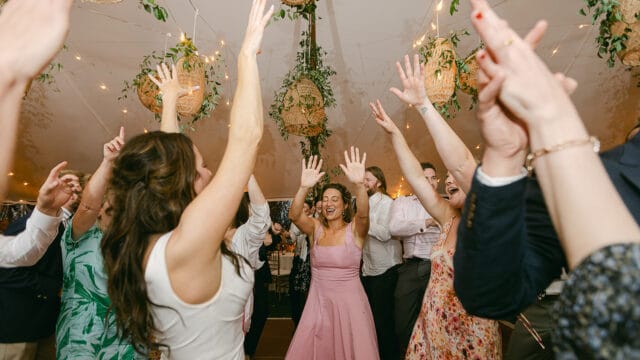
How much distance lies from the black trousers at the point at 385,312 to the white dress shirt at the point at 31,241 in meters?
2.88

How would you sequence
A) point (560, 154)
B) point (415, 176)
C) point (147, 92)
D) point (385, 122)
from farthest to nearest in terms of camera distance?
point (147, 92) < point (385, 122) < point (415, 176) < point (560, 154)

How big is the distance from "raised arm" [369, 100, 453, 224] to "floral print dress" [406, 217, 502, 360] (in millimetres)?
78

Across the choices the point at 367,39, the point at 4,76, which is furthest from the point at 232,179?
the point at 367,39

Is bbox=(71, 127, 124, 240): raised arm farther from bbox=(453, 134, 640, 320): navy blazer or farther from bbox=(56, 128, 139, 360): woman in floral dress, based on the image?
bbox=(453, 134, 640, 320): navy blazer

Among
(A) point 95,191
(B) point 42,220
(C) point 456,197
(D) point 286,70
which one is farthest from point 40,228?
(D) point 286,70

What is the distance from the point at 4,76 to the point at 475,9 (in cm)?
76

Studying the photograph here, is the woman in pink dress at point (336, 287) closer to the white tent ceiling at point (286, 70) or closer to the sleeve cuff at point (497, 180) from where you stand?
the sleeve cuff at point (497, 180)

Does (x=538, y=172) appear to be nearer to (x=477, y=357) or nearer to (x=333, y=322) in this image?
(x=477, y=357)

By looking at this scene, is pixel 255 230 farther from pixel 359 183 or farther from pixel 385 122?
pixel 385 122

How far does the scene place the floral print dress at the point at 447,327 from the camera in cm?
178

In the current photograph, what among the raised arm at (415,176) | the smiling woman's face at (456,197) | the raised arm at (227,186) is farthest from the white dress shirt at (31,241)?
the smiling woman's face at (456,197)

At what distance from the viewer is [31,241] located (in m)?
1.59

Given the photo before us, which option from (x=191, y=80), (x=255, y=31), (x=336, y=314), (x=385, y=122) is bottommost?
(x=336, y=314)

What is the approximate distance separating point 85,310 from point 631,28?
3216mm
